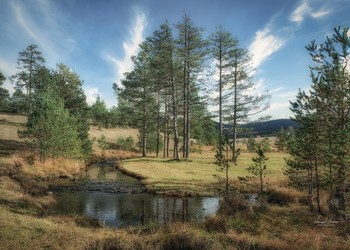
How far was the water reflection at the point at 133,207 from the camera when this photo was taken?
17469 mm

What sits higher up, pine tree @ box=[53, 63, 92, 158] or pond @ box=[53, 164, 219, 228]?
pine tree @ box=[53, 63, 92, 158]

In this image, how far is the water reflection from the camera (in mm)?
17469

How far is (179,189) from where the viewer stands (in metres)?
24.1

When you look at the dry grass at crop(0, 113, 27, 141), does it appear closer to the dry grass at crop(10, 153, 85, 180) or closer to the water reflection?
the dry grass at crop(10, 153, 85, 180)

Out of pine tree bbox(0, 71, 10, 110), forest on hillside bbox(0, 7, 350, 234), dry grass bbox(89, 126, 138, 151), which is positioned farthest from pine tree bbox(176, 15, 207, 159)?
pine tree bbox(0, 71, 10, 110)

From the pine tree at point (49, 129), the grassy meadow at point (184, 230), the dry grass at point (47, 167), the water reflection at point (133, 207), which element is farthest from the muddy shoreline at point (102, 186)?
the pine tree at point (49, 129)

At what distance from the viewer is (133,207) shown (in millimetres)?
A: 19938

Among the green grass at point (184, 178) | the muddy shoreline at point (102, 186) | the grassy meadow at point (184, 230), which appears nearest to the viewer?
the grassy meadow at point (184, 230)

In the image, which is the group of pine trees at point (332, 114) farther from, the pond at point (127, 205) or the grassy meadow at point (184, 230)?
the pond at point (127, 205)

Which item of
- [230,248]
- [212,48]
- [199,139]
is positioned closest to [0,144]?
[212,48]

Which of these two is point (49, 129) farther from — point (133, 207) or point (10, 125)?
point (10, 125)

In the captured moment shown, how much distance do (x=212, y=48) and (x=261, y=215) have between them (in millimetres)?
29794

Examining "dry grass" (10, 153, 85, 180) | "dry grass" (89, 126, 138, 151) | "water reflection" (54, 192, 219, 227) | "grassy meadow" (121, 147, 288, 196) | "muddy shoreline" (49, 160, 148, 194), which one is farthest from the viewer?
"dry grass" (89, 126, 138, 151)

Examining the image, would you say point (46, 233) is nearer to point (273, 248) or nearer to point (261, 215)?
point (273, 248)
